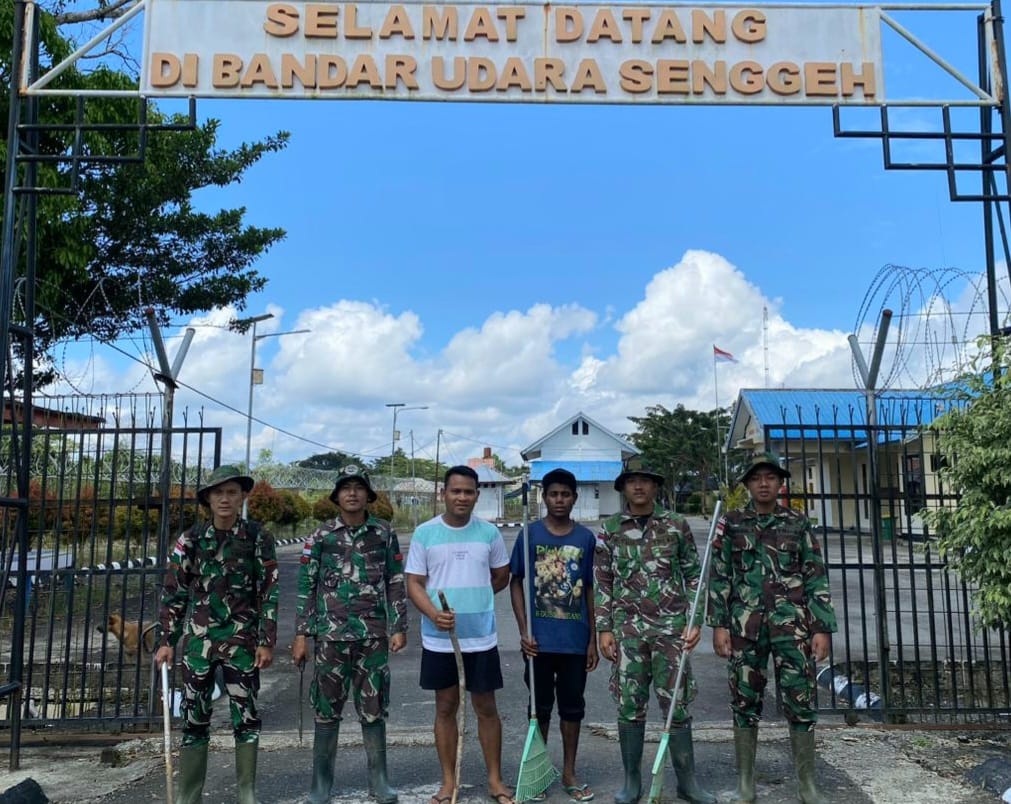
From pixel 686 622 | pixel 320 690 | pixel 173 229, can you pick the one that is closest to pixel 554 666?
pixel 686 622

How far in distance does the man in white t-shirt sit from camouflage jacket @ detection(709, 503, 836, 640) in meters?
1.14

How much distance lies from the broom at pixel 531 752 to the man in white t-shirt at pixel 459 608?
12 cm

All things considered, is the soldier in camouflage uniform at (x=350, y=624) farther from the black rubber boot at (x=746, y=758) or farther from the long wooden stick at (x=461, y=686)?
the black rubber boot at (x=746, y=758)

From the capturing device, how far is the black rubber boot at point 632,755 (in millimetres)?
4188

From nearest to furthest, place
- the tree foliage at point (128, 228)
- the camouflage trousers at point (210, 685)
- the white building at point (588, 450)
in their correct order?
the camouflage trousers at point (210, 685), the tree foliage at point (128, 228), the white building at point (588, 450)

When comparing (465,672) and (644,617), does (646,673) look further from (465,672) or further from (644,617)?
(465,672)

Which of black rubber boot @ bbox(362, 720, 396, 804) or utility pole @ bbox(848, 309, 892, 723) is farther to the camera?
utility pole @ bbox(848, 309, 892, 723)

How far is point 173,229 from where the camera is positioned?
12.4 m

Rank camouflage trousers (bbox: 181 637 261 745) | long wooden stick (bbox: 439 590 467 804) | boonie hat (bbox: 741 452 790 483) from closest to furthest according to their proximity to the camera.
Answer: long wooden stick (bbox: 439 590 467 804) → camouflage trousers (bbox: 181 637 261 745) → boonie hat (bbox: 741 452 790 483)

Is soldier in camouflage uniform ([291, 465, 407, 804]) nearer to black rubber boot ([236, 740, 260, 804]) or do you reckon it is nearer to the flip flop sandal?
black rubber boot ([236, 740, 260, 804])

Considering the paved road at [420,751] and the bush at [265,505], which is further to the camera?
the bush at [265,505]

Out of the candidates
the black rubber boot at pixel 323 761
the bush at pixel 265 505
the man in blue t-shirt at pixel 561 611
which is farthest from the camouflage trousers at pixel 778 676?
the bush at pixel 265 505

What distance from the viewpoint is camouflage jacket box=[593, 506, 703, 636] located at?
4188 mm

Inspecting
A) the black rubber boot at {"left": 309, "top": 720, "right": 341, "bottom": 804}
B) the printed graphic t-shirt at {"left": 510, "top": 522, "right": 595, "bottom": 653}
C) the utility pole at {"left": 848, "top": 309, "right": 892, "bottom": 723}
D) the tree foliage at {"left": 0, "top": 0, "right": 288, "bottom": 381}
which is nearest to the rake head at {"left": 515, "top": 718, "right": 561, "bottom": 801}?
the printed graphic t-shirt at {"left": 510, "top": 522, "right": 595, "bottom": 653}
